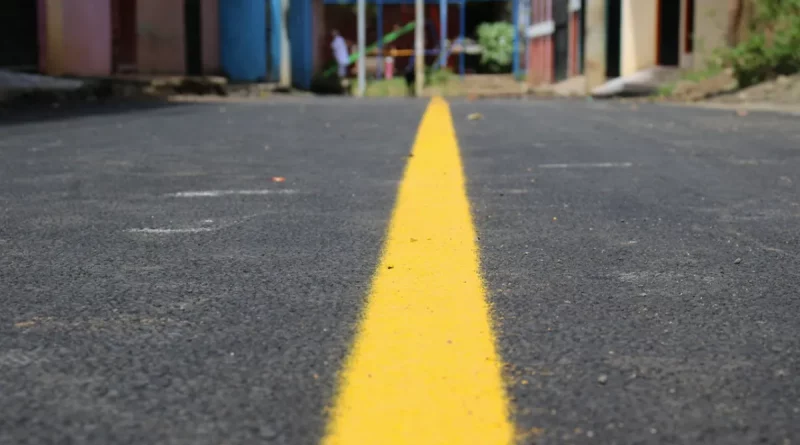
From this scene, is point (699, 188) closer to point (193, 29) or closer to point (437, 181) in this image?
point (437, 181)

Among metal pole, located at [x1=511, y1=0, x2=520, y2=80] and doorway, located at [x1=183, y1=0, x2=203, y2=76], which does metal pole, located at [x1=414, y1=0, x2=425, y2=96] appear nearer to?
metal pole, located at [x1=511, y1=0, x2=520, y2=80]

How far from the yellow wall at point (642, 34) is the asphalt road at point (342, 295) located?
48.7 feet

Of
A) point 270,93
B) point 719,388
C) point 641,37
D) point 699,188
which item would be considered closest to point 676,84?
point 641,37

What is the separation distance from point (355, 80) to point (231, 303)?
22.4 m

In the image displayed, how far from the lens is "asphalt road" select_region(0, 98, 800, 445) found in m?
1.33

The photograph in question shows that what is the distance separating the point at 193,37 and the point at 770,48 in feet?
29.5

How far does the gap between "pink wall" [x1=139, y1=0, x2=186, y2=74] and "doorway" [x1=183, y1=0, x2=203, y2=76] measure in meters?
0.28

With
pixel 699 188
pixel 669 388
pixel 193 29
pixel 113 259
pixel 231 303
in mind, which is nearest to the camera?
pixel 669 388

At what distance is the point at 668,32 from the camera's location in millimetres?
18906

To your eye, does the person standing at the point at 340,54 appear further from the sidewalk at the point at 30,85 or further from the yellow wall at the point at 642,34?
the sidewalk at the point at 30,85

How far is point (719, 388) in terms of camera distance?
56.2 inches

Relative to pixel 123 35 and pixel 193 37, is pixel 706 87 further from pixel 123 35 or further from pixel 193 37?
pixel 193 37

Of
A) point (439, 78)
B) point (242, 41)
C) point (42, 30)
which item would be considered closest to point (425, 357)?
point (42, 30)

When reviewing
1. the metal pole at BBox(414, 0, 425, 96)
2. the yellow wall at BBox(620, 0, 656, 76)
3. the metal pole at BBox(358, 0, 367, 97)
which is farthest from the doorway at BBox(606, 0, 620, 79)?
the metal pole at BBox(358, 0, 367, 97)
